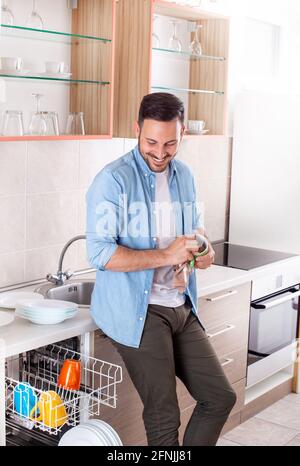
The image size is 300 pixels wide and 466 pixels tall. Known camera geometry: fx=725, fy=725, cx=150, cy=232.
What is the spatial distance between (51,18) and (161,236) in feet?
3.68

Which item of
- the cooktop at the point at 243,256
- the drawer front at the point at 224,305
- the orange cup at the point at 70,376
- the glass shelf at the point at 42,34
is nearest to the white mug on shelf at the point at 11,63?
the glass shelf at the point at 42,34

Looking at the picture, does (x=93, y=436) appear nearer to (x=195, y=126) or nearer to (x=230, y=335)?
(x=230, y=335)

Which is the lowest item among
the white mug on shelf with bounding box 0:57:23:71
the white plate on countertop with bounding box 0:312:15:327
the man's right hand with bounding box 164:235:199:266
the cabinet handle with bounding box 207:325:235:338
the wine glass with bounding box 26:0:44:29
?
the cabinet handle with bounding box 207:325:235:338

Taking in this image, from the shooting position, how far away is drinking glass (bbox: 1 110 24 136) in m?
2.78

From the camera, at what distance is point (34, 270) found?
322 cm

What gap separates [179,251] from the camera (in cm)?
254

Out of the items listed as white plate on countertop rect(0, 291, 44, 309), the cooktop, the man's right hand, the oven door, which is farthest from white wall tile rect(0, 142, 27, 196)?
the oven door

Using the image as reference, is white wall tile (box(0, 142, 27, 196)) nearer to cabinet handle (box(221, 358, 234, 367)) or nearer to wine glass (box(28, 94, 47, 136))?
wine glass (box(28, 94, 47, 136))

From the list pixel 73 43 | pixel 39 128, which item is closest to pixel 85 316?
pixel 39 128

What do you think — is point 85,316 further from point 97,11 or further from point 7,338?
Result: point 97,11

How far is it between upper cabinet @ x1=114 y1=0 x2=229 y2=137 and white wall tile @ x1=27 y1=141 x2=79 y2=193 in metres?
0.26

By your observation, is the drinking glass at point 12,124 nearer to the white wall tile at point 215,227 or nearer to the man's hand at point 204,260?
the man's hand at point 204,260

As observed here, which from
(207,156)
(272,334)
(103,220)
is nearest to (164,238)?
(103,220)

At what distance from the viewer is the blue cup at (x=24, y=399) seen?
7.88 ft
